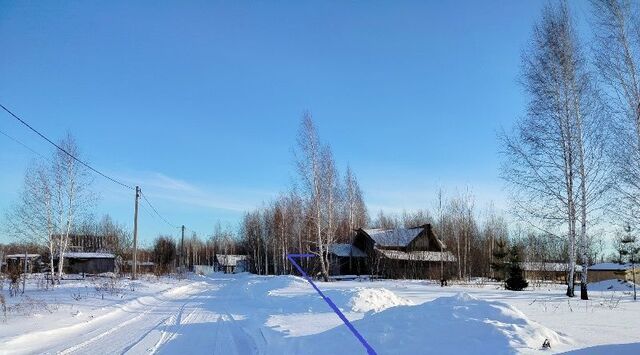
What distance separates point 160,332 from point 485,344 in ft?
28.9

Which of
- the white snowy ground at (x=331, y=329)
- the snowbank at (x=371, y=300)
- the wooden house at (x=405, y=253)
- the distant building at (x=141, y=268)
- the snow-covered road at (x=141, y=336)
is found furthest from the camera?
the distant building at (x=141, y=268)

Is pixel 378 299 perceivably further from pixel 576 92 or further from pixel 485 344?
pixel 576 92

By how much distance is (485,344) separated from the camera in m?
6.52

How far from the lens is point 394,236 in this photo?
172 feet

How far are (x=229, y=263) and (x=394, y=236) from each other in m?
67.6

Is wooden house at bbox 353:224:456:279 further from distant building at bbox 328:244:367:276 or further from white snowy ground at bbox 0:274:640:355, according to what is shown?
white snowy ground at bbox 0:274:640:355

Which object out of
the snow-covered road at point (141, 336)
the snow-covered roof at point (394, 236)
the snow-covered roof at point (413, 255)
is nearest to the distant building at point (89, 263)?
the snow-covered roof at point (394, 236)

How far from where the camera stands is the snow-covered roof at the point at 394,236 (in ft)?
170

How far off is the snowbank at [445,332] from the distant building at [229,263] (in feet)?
319

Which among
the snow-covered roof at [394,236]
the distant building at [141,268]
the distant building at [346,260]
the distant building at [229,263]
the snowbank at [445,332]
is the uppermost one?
the snow-covered roof at [394,236]

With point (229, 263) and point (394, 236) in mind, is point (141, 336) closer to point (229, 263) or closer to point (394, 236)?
point (394, 236)

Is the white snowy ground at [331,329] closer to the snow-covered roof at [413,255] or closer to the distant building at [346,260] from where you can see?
the snow-covered roof at [413,255]

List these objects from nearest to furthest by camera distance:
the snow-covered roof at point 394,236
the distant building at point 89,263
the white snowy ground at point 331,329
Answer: the white snowy ground at point 331,329
the snow-covered roof at point 394,236
the distant building at point 89,263

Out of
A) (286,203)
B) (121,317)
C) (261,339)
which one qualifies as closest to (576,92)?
(261,339)
